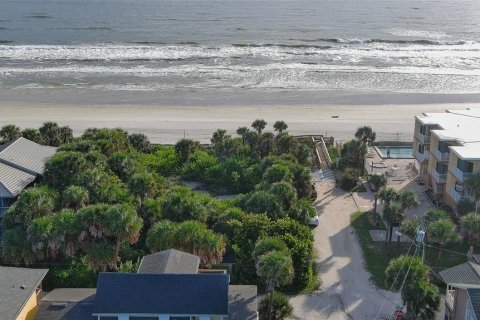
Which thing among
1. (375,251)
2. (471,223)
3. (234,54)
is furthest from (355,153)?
(234,54)

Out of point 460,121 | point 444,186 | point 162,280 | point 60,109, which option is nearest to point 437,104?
point 460,121

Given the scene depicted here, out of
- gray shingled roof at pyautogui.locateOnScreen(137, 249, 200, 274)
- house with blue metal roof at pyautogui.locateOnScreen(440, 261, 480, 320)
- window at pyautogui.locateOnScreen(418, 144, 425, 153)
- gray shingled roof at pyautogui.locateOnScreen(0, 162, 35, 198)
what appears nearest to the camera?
house with blue metal roof at pyautogui.locateOnScreen(440, 261, 480, 320)

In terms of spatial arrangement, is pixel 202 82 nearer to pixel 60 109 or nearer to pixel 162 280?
pixel 60 109

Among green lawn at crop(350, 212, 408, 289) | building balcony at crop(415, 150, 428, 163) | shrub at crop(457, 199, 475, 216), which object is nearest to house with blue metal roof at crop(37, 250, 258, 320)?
green lawn at crop(350, 212, 408, 289)

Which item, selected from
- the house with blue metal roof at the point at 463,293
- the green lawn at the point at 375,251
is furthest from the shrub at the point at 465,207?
the house with blue metal roof at the point at 463,293

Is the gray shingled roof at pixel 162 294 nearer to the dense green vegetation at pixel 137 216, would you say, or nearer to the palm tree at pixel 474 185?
the dense green vegetation at pixel 137 216

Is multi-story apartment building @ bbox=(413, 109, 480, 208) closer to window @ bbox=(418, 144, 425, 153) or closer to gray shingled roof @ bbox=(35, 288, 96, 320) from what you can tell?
window @ bbox=(418, 144, 425, 153)
